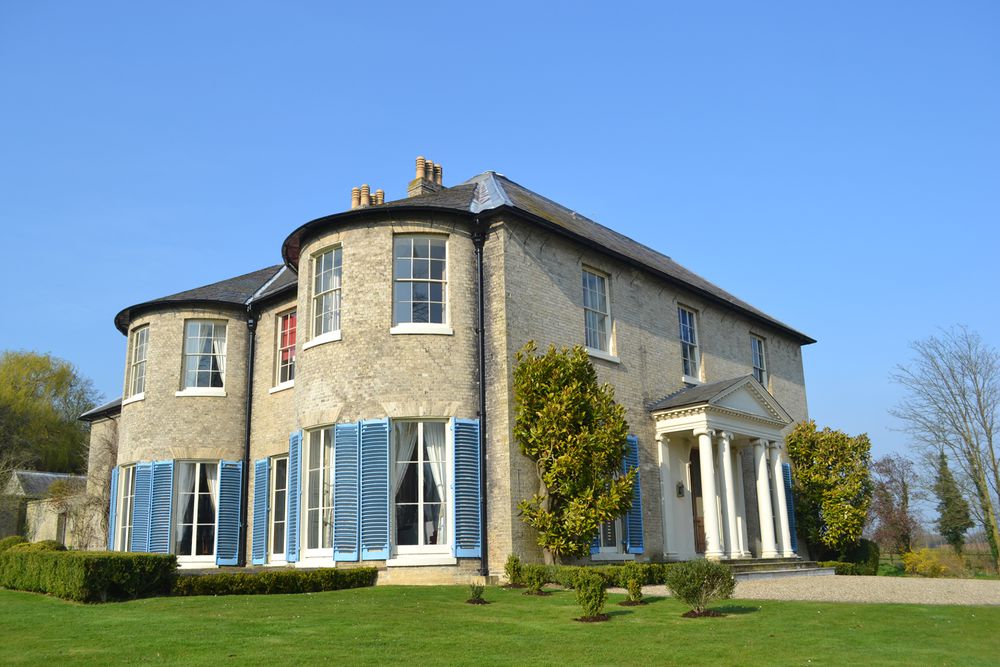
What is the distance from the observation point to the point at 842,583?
59.2 ft

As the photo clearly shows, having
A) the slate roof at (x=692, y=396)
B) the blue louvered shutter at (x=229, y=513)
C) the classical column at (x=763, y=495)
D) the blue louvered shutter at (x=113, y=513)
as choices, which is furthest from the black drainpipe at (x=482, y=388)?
the blue louvered shutter at (x=113, y=513)

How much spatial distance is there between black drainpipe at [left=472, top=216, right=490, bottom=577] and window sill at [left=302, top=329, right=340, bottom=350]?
317cm

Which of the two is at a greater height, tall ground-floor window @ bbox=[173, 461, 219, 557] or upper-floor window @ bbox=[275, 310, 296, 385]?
upper-floor window @ bbox=[275, 310, 296, 385]

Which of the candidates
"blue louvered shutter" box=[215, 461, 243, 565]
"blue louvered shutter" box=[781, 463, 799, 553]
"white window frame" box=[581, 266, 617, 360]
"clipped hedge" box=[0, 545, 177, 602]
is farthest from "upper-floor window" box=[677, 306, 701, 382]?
"clipped hedge" box=[0, 545, 177, 602]

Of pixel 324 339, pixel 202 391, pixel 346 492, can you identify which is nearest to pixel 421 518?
pixel 346 492

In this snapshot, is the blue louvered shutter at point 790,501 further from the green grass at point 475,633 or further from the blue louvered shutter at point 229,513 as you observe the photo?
the blue louvered shutter at point 229,513

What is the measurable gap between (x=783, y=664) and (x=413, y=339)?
419 inches

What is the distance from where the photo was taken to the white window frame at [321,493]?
57.5 ft

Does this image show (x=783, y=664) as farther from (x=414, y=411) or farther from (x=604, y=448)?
(x=414, y=411)

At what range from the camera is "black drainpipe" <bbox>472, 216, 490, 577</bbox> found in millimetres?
16750

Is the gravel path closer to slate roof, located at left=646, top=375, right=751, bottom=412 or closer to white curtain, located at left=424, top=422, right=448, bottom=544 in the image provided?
white curtain, located at left=424, top=422, right=448, bottom=544

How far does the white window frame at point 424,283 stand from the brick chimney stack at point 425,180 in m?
5.66

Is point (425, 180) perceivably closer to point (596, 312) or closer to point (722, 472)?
point (596, 312)

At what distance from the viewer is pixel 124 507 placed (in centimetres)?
2306
